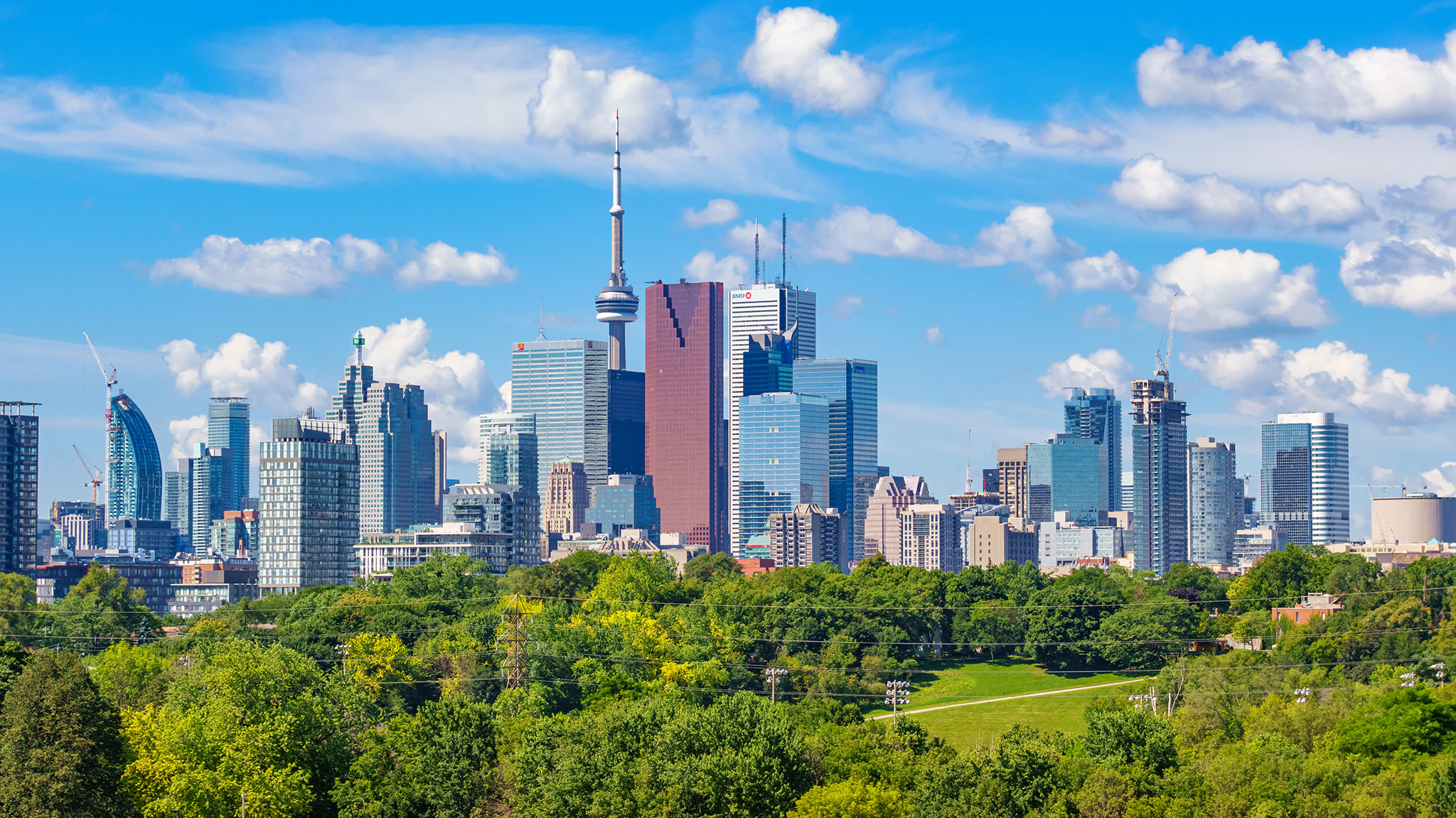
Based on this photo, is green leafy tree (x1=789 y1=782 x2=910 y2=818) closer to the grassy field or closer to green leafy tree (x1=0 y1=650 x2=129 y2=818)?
the grassy field

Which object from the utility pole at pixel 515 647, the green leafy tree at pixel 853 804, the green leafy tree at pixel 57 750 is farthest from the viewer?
the utility pole at pixel 515 647

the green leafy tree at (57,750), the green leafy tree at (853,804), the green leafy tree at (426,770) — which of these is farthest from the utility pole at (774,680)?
the green leafy tree at (57,750)

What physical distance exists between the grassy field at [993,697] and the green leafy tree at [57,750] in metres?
59.0

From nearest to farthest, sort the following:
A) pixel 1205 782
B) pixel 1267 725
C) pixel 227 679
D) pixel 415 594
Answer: pixel 1205 782 → pixel 227 679 → pixel 1267 725 → pixel 415 594

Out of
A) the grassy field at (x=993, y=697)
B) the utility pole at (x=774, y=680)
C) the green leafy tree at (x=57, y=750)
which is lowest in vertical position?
the grassy field at (x=993, y=697)

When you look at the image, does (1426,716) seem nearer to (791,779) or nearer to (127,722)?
A: (791,779)

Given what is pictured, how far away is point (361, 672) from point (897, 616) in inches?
2422

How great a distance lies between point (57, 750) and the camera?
83.1 meters

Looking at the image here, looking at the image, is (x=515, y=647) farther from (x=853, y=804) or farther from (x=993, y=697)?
(x=993, y=697)

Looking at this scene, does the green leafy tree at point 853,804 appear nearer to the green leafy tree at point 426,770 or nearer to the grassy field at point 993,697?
the green leafy tree at point 426,770

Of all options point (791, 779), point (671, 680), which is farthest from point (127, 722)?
point (671, 680)

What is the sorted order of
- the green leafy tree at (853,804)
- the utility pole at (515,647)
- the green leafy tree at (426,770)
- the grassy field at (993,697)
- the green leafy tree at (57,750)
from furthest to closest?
the grassy field at (993,697) → the utility pole at (515,647) → the green leafy tree at (426,770) → the green leafy tree at (853,804) → the green leafy tree at (57,750)

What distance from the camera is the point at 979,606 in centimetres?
18012

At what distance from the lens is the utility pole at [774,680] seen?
13675 centimetres
